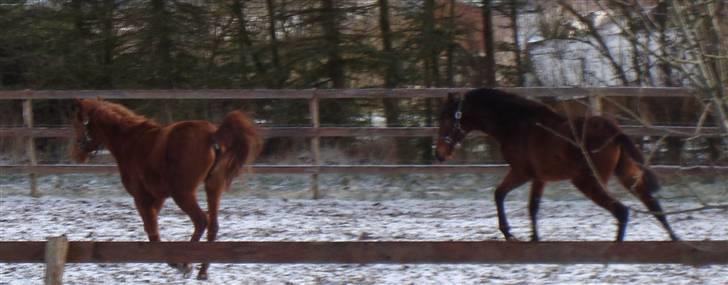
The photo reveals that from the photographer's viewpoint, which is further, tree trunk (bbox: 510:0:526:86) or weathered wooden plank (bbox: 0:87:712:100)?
tree trunk (bbox: 510:0:526:86)

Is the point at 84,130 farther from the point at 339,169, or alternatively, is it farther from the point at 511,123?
the point at 339,169

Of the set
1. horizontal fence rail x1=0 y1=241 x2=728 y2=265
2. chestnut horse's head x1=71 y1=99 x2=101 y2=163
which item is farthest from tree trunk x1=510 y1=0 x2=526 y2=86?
horizontal fence rail x1=0 y1=241 x2=728 y2=265

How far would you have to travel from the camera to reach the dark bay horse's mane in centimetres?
771

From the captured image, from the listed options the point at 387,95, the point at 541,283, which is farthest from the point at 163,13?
the point at 541,283

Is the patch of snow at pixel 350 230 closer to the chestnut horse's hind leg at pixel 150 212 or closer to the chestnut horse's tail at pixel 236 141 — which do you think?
the chestnut horse's hind leg at pixel 150 212

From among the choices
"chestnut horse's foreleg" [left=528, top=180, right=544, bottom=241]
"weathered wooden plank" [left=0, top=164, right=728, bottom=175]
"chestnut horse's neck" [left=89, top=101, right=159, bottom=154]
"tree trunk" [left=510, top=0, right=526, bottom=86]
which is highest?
"tree trunk" [left=510, top=0, right=526, bottom=86]

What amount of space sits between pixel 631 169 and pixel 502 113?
1.15m

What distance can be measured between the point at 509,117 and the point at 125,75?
8224mm

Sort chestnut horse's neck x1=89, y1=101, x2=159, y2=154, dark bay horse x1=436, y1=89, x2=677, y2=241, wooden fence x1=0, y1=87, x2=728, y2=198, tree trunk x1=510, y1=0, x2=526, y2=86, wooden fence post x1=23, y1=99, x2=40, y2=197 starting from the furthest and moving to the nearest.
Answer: tree trunk x1=510, y1=0, x2=526, y2=86 < wooden fence post x1=23, y1=99, x2=40, y2=197 < wooden fence x1=0, y1=87, x2=728, y2=198 < chestnut horse's neck x1=89, y1=101, x2=159, y2=154 < dark bay horse x1=436, y1=89, x2=677, y2=241

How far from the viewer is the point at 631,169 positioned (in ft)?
24.0

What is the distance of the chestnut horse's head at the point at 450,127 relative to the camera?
8.11 metres

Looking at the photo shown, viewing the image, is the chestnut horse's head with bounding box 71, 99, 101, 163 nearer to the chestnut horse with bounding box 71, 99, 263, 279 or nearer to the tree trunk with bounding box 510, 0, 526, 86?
the chestnut horse with bounding box 71, 99, 263, 279

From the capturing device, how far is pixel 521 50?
13094mm

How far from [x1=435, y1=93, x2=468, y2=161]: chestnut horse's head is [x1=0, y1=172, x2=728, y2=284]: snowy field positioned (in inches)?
30.3
